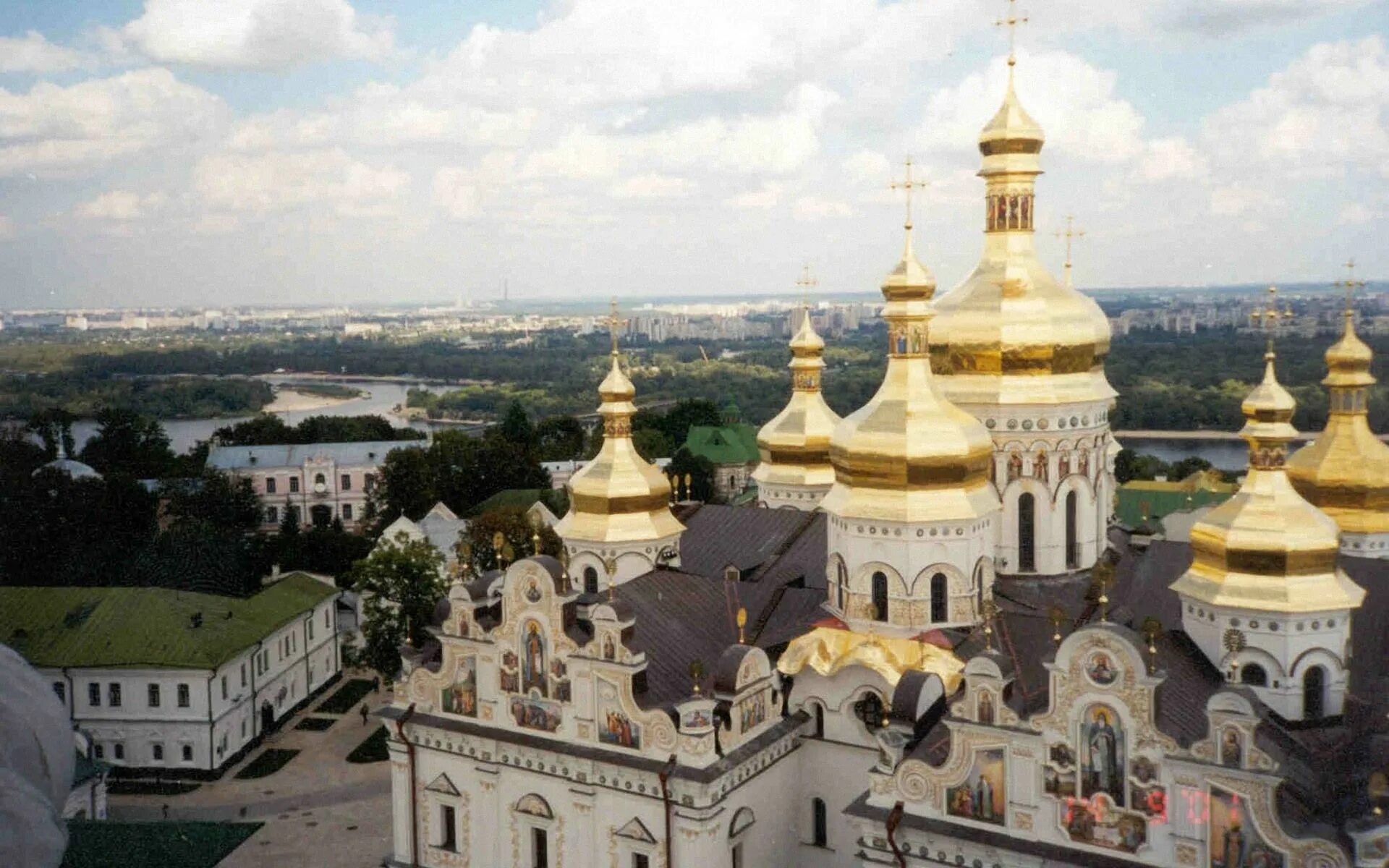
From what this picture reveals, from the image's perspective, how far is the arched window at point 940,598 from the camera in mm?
17812

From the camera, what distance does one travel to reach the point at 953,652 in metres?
17.2

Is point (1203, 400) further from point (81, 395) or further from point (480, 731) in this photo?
point (81, 395)

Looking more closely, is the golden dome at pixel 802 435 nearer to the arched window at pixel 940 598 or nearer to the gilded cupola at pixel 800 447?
the gilded cupola at pixel 800 447

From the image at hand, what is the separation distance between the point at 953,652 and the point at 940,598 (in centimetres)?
101

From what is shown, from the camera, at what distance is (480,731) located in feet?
58.2

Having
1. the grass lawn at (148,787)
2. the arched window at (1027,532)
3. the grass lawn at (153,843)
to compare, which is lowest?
the grass lawn at (148,787)

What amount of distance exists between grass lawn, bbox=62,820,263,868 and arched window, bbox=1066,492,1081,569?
12.9 meters

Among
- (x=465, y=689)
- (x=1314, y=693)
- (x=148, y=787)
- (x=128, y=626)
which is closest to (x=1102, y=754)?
(x=1314, y=693)

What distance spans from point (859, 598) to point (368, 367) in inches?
4566

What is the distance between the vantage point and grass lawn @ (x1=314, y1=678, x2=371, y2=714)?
102ft

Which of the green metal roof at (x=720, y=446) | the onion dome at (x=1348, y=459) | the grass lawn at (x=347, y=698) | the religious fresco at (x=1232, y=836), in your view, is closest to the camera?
the religious fresco at (x=1232, y=836)

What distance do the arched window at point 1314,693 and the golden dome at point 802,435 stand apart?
13.2 meters

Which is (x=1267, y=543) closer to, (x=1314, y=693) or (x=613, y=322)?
(x=1314, y=693)

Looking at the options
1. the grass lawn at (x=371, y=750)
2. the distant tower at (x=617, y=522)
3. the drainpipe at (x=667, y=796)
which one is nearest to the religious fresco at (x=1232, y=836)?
the drainpipe at (x=667, y=796)
